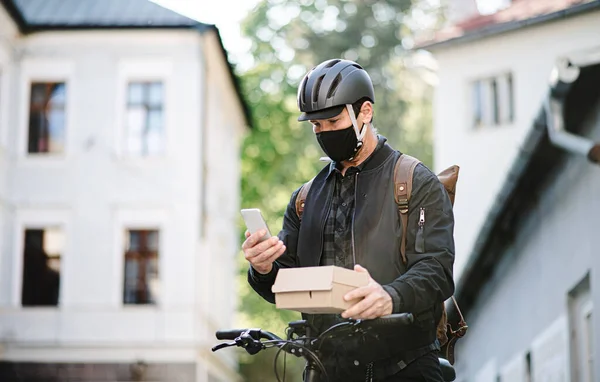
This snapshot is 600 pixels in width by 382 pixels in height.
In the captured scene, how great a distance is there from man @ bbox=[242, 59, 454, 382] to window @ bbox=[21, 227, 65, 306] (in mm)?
28009

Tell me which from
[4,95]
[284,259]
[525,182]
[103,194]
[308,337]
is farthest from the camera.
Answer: [103,194]

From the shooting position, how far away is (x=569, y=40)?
90.6 feet

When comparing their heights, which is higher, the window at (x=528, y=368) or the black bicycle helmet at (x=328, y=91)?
the black bicycle helmet at (x=328, y=91)

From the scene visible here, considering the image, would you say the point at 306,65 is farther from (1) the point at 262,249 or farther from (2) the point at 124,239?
(1) the point at 262,249

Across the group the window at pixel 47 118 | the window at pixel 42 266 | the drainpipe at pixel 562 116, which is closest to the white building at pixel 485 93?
the window at pixel 47 118

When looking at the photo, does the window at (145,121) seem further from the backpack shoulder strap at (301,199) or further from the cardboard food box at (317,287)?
the cardboard food box at (317,287)

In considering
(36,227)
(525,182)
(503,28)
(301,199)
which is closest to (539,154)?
(525,182)

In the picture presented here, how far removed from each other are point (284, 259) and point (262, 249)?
1.54 ft

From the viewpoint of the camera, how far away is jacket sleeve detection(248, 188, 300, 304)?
5.02 meters

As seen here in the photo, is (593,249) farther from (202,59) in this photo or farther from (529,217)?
(202,59)

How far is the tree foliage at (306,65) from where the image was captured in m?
39.3

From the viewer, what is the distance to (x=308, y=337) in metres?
4.69

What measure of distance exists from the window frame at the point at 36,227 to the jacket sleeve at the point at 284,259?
90.6 ft

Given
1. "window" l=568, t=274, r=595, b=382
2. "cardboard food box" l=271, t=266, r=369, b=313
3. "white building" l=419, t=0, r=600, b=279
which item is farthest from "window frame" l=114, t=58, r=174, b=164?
"cardboard food box" l=271, t=266, r=369, b=313
